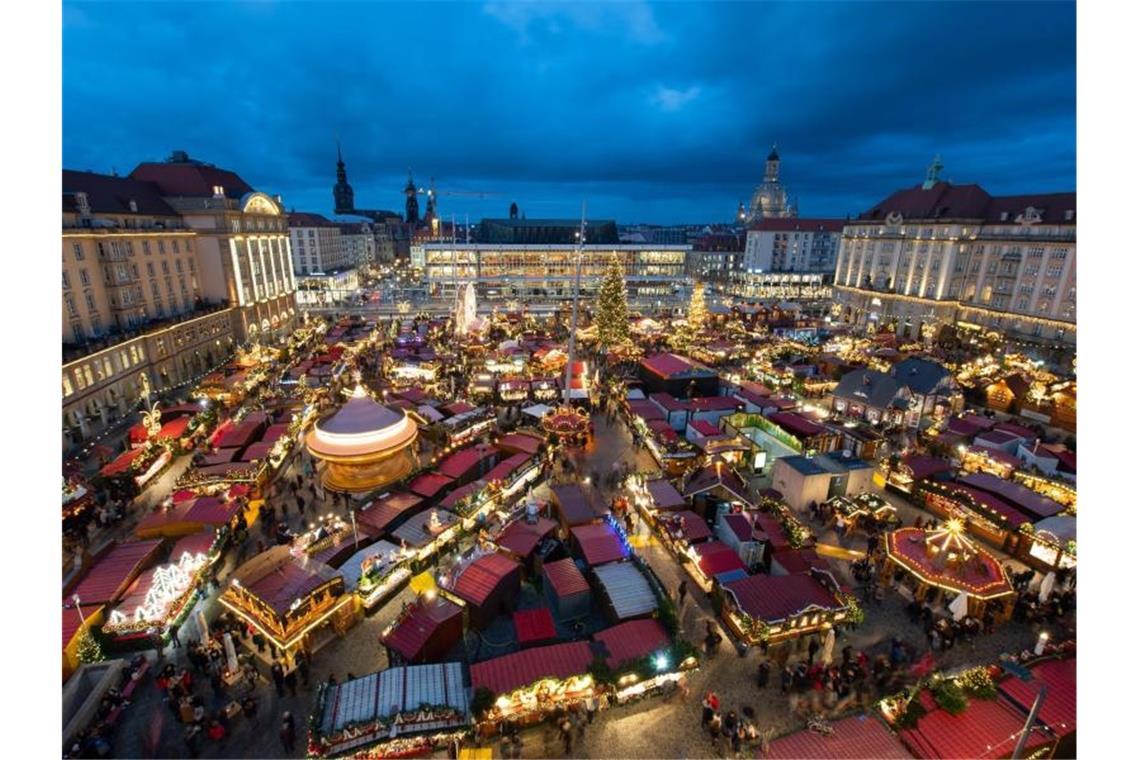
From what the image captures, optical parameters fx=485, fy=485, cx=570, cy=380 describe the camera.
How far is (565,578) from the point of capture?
16328 millimetres

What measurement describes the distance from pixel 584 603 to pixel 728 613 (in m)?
4.57

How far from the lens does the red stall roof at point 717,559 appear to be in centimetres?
1681

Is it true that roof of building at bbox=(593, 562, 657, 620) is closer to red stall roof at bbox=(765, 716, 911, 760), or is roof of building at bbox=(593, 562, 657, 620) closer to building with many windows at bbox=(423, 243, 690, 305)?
red stall roof at bbox=(765, 716, 911, 760)

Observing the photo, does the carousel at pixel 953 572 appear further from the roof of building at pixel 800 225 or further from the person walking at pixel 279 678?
the roof of building at pixel 800 225

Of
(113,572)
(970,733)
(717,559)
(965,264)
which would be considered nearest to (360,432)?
(113,572)

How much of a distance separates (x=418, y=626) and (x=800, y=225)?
10180 centimetres

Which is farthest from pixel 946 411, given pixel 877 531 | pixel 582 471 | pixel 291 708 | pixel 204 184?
pixel 204 184

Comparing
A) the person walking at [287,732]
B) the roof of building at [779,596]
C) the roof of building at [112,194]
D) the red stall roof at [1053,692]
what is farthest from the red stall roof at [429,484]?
the roof of building at [112,194]

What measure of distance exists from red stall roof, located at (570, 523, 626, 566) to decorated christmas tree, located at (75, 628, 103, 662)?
1453 cm

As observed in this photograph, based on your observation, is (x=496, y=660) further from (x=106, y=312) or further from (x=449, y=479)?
(x=106, y=312)

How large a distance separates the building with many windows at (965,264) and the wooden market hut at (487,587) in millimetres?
60891

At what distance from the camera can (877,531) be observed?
2070cm

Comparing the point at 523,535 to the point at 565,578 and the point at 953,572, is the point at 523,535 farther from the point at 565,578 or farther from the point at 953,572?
the point at 953,572

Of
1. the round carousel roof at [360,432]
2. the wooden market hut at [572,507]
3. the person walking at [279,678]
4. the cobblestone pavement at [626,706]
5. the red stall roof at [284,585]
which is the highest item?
the round carousel roof at [360,432]
